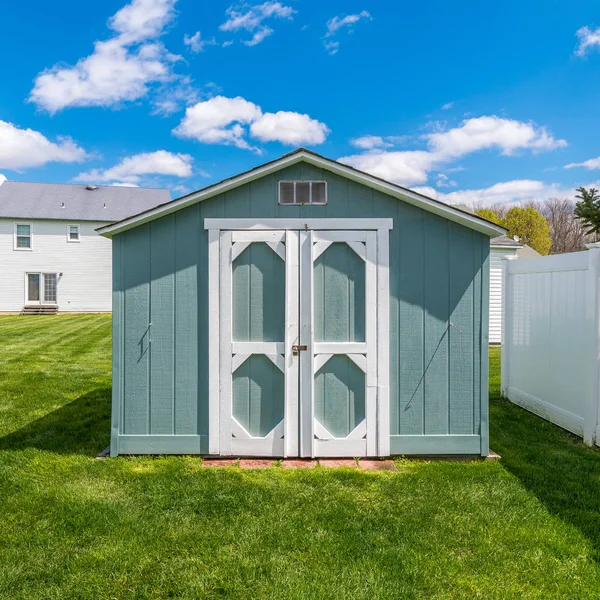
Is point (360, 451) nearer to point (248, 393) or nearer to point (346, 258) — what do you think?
point (248, 393)

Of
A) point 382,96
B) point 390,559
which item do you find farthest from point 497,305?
point 390,559

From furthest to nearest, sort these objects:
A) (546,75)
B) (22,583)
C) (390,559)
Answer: (546,75), (390,559), (22,583)

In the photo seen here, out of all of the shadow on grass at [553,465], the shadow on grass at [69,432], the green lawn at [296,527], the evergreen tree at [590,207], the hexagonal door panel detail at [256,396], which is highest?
the evergreen tree at [590,207]

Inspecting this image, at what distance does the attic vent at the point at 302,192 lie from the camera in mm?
4254

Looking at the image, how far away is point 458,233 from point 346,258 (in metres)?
1.12

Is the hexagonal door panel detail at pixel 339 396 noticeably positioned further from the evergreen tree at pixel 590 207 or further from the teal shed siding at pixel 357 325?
the evergreen tree at pixel 590 207

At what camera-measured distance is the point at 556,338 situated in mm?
5348

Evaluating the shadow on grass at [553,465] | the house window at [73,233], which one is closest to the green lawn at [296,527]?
the shadow on grass at [553,465]

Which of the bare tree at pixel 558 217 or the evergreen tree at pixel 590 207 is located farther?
the bare tree at pixel 558 217

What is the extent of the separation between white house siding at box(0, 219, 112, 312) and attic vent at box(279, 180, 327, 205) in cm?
1991

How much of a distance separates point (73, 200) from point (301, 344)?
75.4ft

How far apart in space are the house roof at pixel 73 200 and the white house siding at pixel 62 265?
469 millimetres

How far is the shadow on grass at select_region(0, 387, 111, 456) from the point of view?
4.59 meters

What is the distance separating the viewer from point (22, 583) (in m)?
2.41
